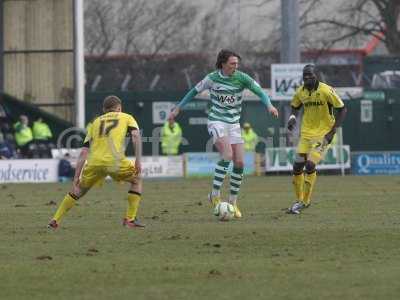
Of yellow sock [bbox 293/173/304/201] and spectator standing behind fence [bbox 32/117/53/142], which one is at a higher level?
spectator standing behind fence [bbox 32/117/53/142]

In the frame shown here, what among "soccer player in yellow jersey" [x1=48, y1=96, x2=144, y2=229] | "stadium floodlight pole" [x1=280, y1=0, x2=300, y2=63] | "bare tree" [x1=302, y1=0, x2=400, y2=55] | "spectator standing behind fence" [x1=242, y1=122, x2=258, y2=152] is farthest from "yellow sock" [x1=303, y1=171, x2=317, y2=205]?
"bare tree" [x1=302, y1=0, x2=400, y2=55]

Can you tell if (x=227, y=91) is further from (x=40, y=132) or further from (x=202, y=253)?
(x=40, y=132)

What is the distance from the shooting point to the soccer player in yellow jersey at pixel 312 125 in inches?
713

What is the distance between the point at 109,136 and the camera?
14984 mm

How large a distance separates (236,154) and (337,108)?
6.18 feet

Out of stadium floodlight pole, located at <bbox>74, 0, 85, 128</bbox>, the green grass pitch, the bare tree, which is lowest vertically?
the green grass pitch

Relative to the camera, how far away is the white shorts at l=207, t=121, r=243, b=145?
56.2ft

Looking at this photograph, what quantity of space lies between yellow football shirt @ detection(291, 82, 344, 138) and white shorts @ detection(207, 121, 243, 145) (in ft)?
4.71

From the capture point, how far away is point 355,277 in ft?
34.6

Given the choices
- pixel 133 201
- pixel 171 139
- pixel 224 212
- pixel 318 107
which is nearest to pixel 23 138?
pixel 171 139

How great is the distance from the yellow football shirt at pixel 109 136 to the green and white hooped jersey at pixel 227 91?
239 cm

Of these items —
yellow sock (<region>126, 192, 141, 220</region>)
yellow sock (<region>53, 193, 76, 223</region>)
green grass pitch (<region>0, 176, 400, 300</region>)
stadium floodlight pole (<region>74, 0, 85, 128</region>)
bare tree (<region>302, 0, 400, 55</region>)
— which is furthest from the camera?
bare tree (<region>302, 0, 400, 55</region>)

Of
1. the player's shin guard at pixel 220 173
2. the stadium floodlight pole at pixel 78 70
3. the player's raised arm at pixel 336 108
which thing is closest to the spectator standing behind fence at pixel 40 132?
the stadium floodlight pole at pixel 78 70

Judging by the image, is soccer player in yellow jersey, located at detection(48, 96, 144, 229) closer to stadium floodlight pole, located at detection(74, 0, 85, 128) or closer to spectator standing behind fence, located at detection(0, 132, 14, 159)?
spectator standing behind fence, located at detection(0, 132, 14, 159)
